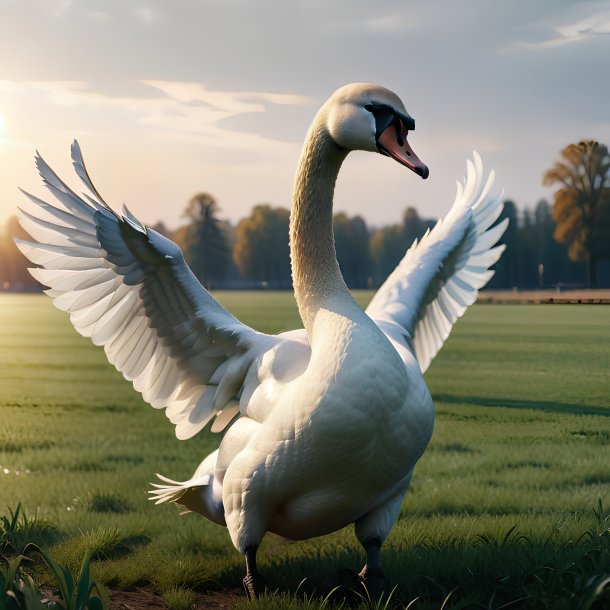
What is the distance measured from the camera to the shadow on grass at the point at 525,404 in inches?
441

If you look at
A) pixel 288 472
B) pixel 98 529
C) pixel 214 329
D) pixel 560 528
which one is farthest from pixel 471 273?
pixel 98 529

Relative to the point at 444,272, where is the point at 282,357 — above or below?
below

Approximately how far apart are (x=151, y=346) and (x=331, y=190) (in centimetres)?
147

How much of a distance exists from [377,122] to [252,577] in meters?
2.46

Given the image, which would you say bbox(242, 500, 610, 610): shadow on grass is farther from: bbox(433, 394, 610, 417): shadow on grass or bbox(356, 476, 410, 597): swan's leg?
bbox(433, 394, 610, 417): shadow on grass

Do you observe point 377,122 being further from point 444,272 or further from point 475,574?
point 475,574

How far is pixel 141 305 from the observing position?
4.67 metres

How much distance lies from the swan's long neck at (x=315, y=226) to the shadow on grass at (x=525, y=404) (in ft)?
25.4

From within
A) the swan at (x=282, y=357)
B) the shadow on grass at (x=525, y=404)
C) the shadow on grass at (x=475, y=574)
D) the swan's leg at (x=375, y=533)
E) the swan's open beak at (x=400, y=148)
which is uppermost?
the swan's open beak at (x=400, y=148)

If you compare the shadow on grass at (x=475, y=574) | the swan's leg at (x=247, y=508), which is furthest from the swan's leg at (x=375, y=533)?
the swan's leg at (x=247, y=508)

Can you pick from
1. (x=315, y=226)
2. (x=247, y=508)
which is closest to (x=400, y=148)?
(x=315, y=226)

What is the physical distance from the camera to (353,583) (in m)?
4.52

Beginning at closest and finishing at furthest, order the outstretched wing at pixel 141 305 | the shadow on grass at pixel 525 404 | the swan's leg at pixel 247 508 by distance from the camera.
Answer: the swan's leg at pixel 247 508, the outstretched wing at pixel 141 305, the shadow on grass at pixel 525 404

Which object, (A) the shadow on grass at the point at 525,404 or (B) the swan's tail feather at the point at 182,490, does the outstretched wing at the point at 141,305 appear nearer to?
(B) the swan's tail feather at the point at 182,490
